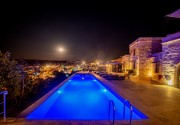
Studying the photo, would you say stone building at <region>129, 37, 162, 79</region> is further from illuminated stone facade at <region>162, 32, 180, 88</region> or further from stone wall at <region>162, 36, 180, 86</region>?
illuminated stone facade at <region>162, 32, 180, 88</region>

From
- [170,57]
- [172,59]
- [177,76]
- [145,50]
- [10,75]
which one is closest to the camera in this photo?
[10,75]

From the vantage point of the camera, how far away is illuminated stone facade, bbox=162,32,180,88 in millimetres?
13008

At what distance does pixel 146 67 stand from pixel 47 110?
16028 millimetres

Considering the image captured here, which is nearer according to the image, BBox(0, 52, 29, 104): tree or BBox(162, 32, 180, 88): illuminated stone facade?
BBox(0, 52, 29, 104): tree

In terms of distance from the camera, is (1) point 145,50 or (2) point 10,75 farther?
(1) point 145,50

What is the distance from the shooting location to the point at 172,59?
13594 millimetres

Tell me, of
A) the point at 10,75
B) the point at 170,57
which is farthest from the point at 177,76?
the point at 10,75

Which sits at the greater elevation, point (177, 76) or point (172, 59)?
point (172, 59)

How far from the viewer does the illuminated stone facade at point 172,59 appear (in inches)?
512

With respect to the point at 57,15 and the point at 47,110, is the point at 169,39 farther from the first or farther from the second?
the point at 57,15

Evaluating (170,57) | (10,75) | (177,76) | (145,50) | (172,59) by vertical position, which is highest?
(145,50)

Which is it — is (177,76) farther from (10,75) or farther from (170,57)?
(10,75)

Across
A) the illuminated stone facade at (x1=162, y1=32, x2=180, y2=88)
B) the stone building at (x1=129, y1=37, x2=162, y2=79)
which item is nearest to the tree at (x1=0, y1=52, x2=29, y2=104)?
the illuminated stone facade at (x1=162, y1=32, x2=180, y2=88)

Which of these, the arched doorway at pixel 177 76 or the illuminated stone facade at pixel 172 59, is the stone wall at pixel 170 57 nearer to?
the illuminated stone facade at pixel 172 59
